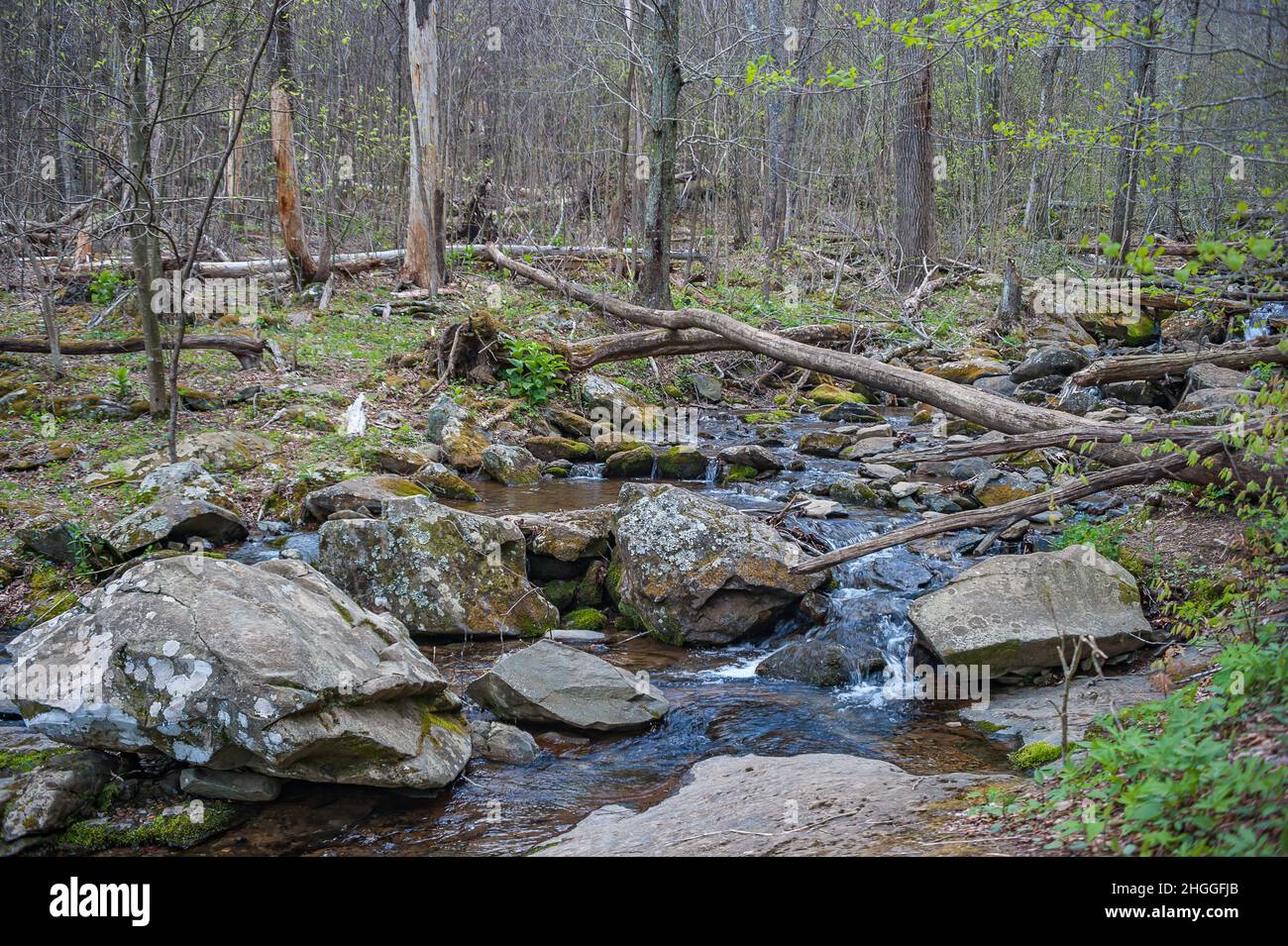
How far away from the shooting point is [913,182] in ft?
58.9

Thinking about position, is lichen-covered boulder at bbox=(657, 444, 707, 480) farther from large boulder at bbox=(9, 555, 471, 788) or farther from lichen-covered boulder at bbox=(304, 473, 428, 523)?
large boulder at bbox=(9, 555, 471, 788)

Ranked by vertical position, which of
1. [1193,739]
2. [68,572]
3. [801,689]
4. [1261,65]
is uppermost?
[1261,65]

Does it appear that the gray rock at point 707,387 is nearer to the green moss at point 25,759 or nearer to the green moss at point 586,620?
the green moss at point 586,620

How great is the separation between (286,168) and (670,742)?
12.4m

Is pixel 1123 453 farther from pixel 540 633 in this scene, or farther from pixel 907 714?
pixel 540 633

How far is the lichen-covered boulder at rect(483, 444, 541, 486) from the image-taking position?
9406 millimetres

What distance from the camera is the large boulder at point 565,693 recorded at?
498 centimetres

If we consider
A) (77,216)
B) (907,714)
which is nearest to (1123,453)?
(907,714)

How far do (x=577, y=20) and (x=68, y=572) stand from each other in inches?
656

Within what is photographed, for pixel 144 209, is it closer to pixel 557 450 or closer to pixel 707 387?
pixel 557 450

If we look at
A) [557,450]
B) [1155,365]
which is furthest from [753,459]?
[1155,365]

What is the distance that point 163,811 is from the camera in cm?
384

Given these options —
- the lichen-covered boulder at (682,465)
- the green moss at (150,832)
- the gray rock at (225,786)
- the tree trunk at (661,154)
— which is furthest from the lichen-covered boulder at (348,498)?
the tree trunk at (661,154)
